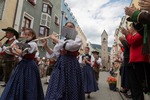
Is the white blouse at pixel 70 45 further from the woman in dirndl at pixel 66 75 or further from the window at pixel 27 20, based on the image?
Answer: the window at pixel 27 20

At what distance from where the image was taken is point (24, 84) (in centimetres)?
301

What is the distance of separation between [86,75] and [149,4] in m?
3.69

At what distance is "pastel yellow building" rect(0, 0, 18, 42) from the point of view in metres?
9.83

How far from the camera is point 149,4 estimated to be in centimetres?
189

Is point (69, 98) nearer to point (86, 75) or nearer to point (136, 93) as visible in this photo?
point (136, 93)

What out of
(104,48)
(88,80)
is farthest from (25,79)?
(104,48)

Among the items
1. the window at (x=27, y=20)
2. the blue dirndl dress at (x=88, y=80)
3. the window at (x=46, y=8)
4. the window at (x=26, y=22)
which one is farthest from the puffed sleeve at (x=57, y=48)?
the window at (x=46, y=8)

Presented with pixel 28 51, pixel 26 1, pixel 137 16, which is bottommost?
pixel 28 51

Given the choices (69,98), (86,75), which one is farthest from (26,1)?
(69,98)

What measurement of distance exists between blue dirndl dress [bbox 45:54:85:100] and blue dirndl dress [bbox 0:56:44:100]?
564 millimetres

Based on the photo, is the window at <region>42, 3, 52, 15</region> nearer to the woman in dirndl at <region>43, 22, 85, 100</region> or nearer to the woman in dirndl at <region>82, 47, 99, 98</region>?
the woman in dirndl at <region>82, 47, 99, 98</region>

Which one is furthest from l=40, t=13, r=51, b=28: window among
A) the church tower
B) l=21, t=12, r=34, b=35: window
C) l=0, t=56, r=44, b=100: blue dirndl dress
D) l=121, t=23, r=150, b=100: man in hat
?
the church tower

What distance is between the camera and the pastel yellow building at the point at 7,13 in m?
9.83

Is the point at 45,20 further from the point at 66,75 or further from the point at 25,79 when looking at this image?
the point at 66,75
